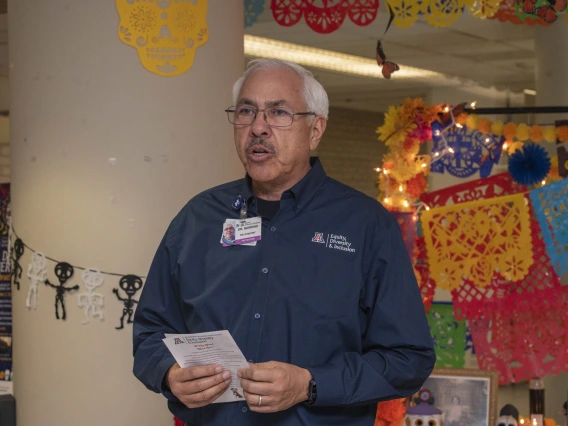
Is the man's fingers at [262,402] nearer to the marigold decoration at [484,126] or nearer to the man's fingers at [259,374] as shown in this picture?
the man's fingers at [259,374]

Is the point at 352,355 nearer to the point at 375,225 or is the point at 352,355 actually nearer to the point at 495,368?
the point at 375,225

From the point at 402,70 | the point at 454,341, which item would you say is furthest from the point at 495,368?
the point at 402,70

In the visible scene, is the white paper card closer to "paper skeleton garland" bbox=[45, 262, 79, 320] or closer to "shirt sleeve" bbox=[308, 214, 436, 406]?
"shirt sleeve" bbox=[308, 214, 436, 406]

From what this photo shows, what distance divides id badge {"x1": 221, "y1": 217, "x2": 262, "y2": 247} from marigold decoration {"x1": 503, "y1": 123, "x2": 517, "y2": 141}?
6.30 ft

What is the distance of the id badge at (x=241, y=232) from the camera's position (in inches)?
78.5

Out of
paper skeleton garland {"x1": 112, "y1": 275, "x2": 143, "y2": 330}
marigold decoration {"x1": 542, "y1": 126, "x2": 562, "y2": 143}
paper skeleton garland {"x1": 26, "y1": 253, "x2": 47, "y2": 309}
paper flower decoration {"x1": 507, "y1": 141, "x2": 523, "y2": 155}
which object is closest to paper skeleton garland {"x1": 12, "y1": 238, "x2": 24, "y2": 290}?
paper skeleton garland {"x1": 26, "y1": 253, "x2": 47, "y2": 309}

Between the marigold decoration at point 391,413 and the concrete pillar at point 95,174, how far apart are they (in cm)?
85

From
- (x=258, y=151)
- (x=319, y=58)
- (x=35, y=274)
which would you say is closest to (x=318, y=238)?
(x=258, y=151)

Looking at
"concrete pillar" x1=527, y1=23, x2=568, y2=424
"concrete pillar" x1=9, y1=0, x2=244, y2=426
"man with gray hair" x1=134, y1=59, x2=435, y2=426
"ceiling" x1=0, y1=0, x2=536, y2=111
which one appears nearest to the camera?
"man with gray hair" x1=134, y1=59, x2=435, y2=426

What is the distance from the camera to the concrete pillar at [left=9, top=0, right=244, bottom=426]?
3148 millimetres

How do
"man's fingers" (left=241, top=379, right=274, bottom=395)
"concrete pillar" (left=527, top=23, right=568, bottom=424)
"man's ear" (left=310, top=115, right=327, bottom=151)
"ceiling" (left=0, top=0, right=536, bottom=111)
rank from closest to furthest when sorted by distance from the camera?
"man's fingers" (left=241, top=379, right=274, bottom=395), "man's ear" (left=310, top=115, right=327, bottom=151), "concrete pillar" (left=527, top=23, right=568, bottom=424), "ceiling" (left=0, top=0, right=536, bottom=111)

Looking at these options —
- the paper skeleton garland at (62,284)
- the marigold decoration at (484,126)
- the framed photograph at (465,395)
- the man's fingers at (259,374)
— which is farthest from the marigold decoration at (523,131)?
the man's fingers at (259,374)

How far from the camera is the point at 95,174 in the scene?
3.15 m

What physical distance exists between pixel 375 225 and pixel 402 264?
12 centimetres
